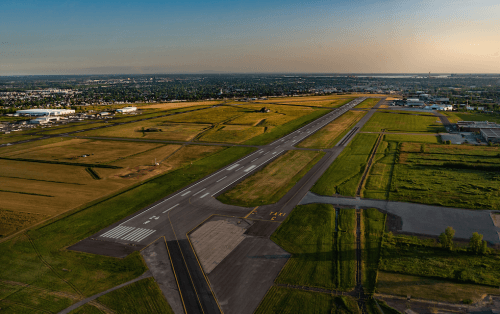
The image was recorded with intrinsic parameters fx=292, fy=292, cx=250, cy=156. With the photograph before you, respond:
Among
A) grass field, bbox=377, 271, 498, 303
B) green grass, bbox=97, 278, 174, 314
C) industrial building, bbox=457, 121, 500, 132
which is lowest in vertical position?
green grass, bbox=97, 278, 174, 314

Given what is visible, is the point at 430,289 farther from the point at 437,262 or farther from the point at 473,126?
the point at 473,126

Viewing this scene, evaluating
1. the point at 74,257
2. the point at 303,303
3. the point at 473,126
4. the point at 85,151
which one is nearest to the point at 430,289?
the point at 303,303

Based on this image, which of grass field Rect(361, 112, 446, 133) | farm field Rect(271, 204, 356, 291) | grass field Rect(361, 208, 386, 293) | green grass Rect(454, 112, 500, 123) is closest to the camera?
grass field Rect(361, 208, 386, 293)

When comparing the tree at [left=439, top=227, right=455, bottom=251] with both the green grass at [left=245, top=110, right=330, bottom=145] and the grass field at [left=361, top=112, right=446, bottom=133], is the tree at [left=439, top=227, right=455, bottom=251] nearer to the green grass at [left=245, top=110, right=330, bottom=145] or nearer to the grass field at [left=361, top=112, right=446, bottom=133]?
the green grass at [left=245, top=110, right=330, bottom=145]

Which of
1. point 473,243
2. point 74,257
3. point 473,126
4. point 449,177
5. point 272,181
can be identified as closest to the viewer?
point 473,243

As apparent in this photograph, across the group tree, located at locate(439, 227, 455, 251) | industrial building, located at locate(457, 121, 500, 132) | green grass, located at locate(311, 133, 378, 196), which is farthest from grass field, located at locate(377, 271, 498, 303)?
industrial building, located at locate(457, 121, 500, 132)

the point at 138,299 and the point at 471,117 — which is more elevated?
the point at 471,117

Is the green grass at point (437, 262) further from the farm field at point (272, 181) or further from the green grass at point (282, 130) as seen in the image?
the green grass at point (282, 130)

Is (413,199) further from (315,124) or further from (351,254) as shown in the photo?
(315,124)
